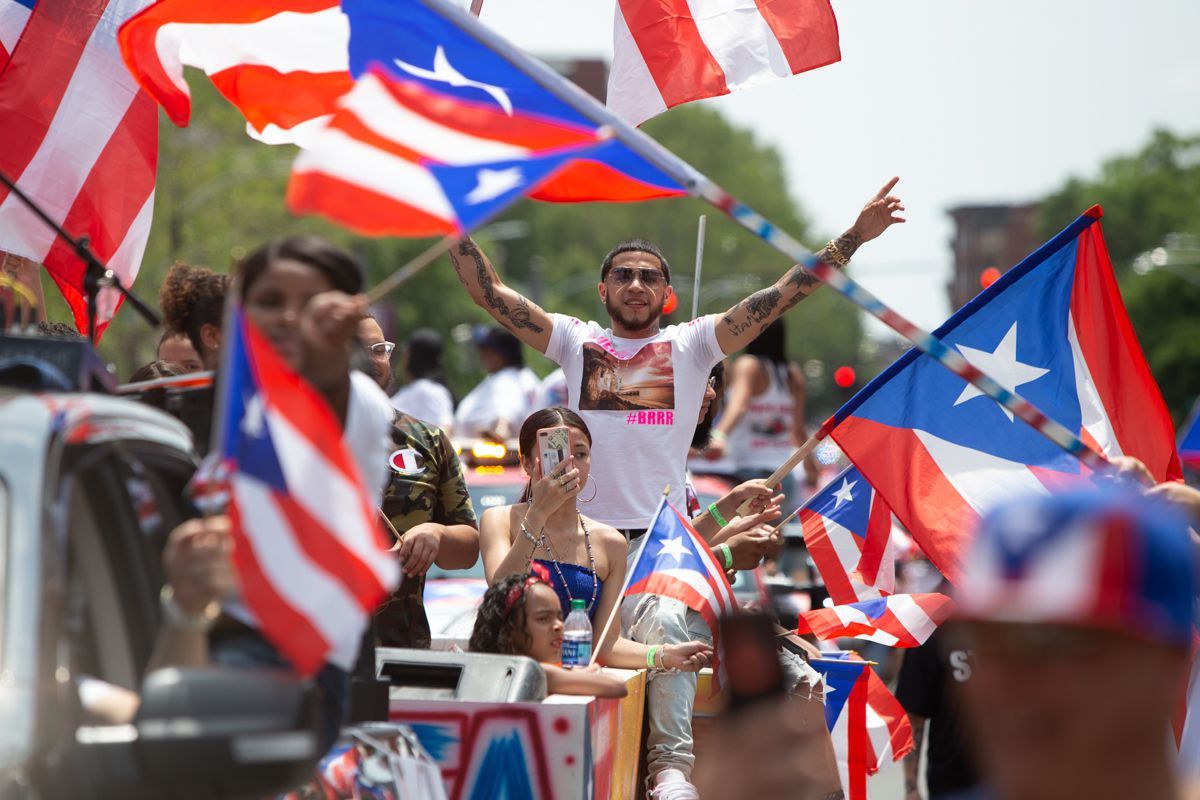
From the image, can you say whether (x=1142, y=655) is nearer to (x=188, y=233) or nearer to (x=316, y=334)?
(x=316, y=334)

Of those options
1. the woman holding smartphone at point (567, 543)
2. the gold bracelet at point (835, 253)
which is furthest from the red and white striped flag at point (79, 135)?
the gold bracelet at point (835, 253)

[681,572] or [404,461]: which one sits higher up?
[404,461]

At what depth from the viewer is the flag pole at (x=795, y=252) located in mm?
4406

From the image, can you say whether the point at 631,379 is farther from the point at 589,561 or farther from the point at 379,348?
the point at 379,348

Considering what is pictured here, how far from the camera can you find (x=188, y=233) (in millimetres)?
40625

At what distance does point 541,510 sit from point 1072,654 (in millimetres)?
4717

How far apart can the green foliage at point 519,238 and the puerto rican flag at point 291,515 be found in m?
22.7

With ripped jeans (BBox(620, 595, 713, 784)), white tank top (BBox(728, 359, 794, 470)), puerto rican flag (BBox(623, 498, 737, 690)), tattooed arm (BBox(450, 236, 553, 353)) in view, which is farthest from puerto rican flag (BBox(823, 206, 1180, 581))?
white tank top (BBox(728, 359, 794, 470))

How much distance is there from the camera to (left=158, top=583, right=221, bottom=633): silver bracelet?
3250 mm

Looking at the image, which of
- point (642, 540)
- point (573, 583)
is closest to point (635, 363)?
point (642, 540)

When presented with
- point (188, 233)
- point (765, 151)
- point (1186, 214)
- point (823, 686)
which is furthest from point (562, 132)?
point (765, 151)

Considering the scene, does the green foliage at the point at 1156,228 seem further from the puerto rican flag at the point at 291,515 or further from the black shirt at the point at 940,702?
the puerto rican flag at the point at 291,515

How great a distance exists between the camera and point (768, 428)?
13523 millimetres

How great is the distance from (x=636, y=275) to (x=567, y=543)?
1315 millimetres
